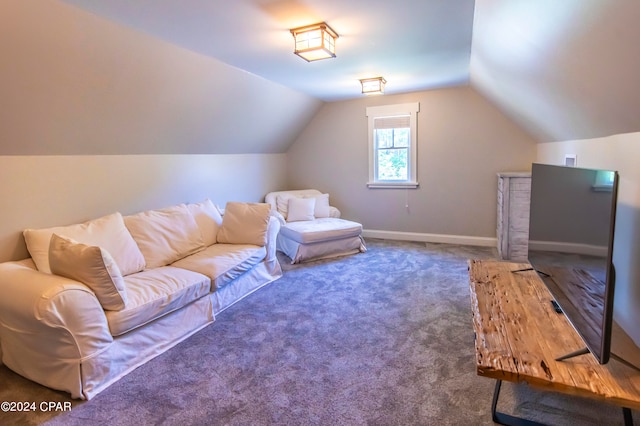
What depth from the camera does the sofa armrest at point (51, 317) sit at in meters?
1.97

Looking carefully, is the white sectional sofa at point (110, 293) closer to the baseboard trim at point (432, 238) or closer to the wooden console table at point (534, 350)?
the wooden console table at point (534, 350)

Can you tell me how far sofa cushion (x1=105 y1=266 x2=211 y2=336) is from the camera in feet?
7.41

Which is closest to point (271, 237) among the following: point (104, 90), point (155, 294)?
point (155, 294)

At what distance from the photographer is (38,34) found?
2.10m

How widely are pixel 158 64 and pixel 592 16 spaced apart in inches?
112

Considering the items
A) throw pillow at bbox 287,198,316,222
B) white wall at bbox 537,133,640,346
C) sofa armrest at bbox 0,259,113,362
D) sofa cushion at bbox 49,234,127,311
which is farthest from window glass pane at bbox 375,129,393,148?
sofa armrest at bbox 0,259,113,362

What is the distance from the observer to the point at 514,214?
13.9ft

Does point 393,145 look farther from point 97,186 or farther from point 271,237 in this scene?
point 97,186

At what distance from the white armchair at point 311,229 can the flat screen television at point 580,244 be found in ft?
8.77

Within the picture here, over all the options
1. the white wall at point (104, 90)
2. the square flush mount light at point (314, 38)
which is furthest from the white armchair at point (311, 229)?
the square flush mount light at point (314, 38)

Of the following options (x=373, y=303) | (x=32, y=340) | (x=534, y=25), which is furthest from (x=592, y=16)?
(x=32, y=340)

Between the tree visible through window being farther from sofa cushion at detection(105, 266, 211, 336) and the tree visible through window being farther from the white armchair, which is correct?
sofa cushion at detection(105, 266, 211, 336)

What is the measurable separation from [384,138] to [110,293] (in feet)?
14.3

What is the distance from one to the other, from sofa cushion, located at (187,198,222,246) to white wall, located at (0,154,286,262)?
0.34 m
